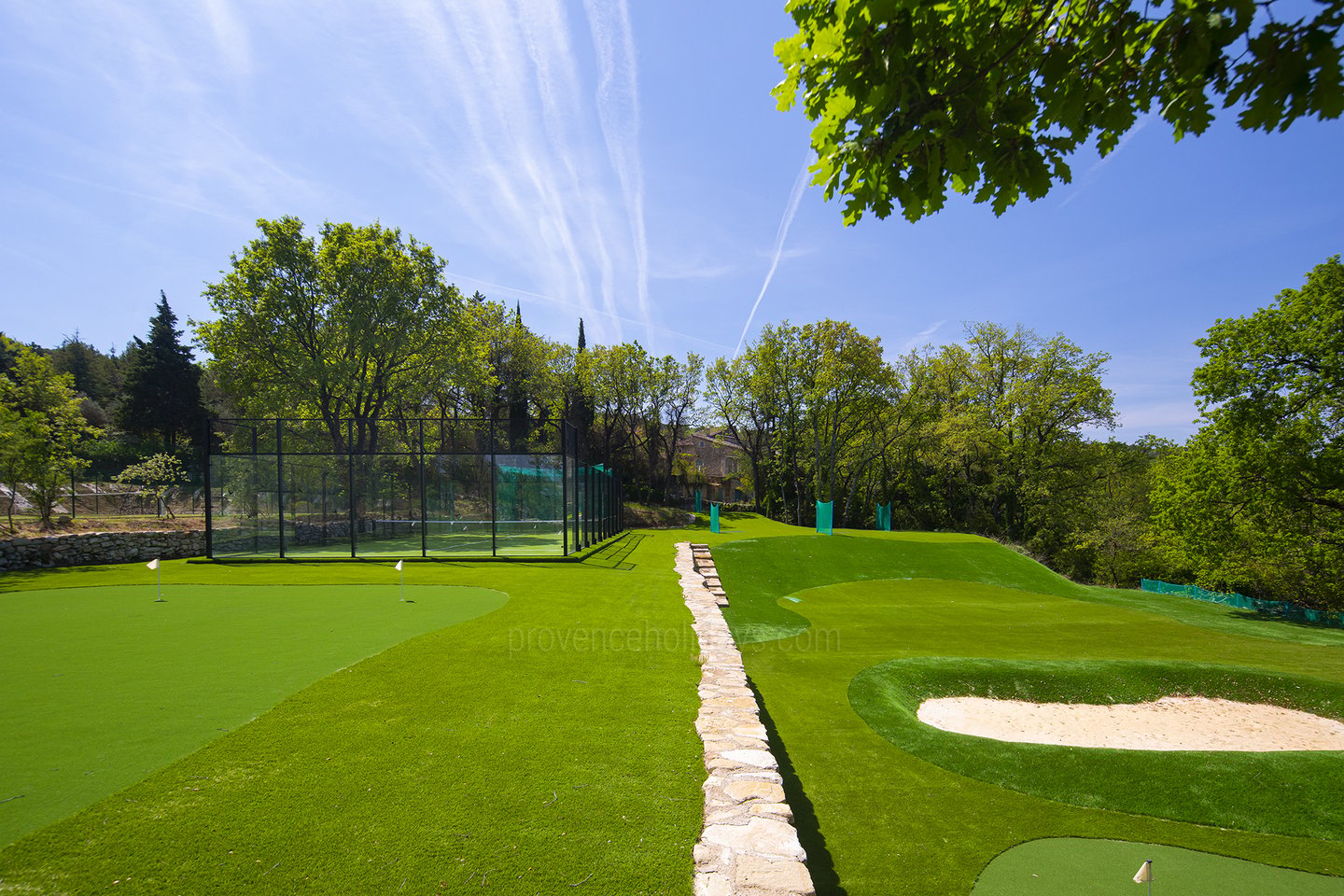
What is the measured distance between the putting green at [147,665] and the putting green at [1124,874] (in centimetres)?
524

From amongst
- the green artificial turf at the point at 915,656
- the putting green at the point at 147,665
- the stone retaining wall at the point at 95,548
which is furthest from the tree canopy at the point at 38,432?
the green artificial turf at the point at 915,656

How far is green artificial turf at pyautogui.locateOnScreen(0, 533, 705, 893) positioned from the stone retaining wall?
11848 mm

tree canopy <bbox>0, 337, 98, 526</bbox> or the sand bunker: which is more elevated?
tree canopy <bbox>0, 337, 98, 526</bbox>

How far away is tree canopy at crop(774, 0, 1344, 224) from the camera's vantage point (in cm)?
200

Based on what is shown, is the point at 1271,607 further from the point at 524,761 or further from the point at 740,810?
the point at 524,761

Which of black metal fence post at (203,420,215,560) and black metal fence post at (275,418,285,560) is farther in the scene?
black metal fence post at (275,418,285,560)

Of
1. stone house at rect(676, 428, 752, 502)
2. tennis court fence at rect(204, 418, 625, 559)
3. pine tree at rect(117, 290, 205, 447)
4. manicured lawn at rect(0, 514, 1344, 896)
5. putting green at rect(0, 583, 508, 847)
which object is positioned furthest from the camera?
stone house at rect(676, 428, 752, 502)

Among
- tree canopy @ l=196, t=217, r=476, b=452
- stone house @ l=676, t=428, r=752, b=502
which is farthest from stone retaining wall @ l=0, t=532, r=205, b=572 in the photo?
stone house @ l=676, t=428, r=752, b=502

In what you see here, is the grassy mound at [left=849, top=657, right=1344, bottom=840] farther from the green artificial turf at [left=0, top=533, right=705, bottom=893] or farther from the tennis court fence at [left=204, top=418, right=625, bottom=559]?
the tennis court fence at [left=204, top=418, right=625, bottom=559]

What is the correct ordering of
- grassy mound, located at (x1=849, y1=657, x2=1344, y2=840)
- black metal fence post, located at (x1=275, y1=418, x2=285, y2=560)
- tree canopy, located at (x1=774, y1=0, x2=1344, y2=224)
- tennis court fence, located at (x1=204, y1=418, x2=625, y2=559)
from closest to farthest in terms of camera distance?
tree canopy, located at (x1=774, y1=0, x2=1344, y2=224)
grassy mound, located at (x1=849, y1=657, x2=1344, y2=840)
black metal fence post, located at (x1=275, y1=418, x2=285, y2=560)
tennis court fence, located at (x1=204, y1=418, x2=625, y2=559)

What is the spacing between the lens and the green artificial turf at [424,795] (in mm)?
2465

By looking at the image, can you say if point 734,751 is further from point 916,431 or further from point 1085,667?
point 916,431

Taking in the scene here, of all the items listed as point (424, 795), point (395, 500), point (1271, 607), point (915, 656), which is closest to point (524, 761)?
point (424, 795)

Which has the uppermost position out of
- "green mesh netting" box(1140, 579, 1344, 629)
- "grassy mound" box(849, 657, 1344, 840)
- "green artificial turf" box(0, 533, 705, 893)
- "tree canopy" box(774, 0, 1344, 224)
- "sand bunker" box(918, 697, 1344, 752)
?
"tree canopy" box(774, 0, 1344, 224)
